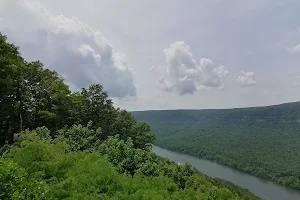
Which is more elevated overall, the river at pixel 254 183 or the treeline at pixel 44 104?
the treeline at pixel 44 104

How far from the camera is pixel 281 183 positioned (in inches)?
2771

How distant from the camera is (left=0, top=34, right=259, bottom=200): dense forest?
328 inches

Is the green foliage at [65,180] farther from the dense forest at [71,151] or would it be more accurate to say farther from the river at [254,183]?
the river at [254,183]

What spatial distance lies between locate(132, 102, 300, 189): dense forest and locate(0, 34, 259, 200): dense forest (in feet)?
202

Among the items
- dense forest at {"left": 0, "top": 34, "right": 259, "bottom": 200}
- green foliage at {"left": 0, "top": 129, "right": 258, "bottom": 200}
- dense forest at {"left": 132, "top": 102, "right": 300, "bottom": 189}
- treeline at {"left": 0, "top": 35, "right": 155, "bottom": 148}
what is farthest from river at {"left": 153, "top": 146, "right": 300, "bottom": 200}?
green foliage at {"left": 0, "top": 129, "right": 258, "bottom": 200}

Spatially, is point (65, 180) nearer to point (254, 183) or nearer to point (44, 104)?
point (44, 104)

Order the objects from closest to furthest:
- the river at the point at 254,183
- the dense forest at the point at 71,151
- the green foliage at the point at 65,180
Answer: the green foliage at the point at 65,180, the dense forest at the point at 71,151, the river at the point at 254,183

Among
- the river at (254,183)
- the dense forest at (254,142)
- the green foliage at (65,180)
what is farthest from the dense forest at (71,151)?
the dense forest at (254,142)

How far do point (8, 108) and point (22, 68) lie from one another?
121 inches

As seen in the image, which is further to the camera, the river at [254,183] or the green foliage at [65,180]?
the river at [254,183]

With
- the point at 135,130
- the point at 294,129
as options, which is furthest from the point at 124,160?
the point at 294,129

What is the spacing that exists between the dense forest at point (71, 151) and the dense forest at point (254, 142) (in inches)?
2424

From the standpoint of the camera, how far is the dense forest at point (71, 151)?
8.34 meters

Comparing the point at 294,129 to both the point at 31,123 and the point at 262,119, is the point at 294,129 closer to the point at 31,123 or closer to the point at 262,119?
the point at 262,119
